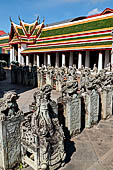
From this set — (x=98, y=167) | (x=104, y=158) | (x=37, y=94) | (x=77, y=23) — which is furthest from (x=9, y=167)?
(x=77, y=23)

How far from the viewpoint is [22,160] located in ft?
15.4

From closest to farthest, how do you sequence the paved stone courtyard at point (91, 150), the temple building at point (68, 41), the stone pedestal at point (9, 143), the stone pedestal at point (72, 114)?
the stone pedestal at point (9, 143) → the paved stone courtyard at point (91, 150) → the stone pedestal at point (72, 114) → the temple building at point (68, 41)

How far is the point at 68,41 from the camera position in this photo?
80.5ft

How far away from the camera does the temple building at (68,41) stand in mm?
20672

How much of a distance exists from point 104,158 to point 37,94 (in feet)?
9.39

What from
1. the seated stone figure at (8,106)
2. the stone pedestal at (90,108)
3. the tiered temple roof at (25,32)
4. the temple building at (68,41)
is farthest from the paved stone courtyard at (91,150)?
the tiered temple roof at (25,32)

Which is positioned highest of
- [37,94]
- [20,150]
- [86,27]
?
[86,27]

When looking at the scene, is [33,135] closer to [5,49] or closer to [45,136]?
[45,136]

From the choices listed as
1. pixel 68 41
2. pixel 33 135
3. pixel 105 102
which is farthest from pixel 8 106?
pixel 68 41

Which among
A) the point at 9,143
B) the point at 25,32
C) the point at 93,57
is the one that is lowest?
the point at 9,143

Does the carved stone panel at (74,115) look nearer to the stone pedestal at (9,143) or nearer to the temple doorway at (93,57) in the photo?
the stone pedestal at (9,143)

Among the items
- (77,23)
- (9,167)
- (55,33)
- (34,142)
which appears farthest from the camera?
(55,33)

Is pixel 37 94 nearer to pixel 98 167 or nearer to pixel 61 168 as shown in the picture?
pixel 61 168

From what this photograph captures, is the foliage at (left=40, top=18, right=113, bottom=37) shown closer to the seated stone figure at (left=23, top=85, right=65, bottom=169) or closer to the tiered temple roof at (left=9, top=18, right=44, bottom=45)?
the tiered temple roof at (left=9, top=18, right=44, bottom=45)
